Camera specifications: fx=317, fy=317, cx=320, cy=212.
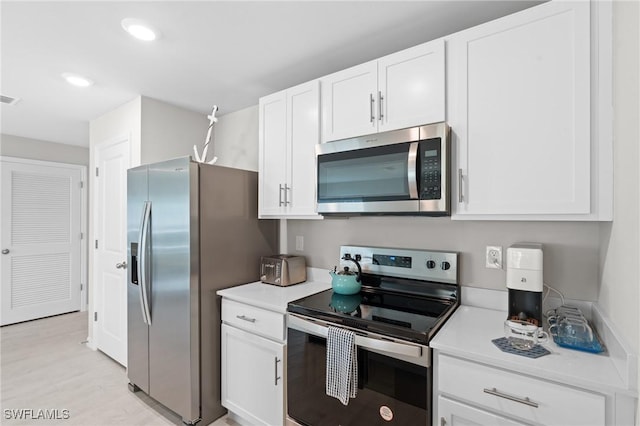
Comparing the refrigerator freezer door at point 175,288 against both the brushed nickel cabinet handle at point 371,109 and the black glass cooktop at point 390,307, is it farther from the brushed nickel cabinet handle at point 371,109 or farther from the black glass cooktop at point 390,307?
the brushed nickel cabinet handle at point 371,109

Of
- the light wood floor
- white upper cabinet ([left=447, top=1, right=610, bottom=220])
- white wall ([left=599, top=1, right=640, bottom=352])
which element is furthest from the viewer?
the light wood floor

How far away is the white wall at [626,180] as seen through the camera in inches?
38.4

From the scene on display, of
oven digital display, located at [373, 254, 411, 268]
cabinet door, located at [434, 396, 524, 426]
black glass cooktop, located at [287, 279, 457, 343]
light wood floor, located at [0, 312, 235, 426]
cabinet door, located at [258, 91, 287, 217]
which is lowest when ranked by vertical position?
light wood floor, located at [0, 312, 235, 426]

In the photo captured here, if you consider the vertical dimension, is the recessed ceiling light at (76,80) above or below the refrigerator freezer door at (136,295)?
above

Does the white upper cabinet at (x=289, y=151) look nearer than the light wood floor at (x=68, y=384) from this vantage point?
Yes

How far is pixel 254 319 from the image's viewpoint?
192cm

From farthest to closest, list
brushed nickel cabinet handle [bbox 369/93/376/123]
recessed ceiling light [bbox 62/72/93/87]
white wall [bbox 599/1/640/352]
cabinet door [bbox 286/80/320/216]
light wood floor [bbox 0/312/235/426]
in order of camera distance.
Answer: recessed ceiling light [bbox 62/72/93/87]
light wood floor [bbox 0/312/235/426]
cabinet door [bbox 286/80/320/216]
brushed nickel cabinet handle [bbox 369/93/376/123]
white wall [bbox 599/1/640/352]

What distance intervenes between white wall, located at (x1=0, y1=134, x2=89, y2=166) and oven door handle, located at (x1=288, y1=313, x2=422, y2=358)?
4579 millimetres

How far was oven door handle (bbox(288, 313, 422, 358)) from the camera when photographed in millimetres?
1334

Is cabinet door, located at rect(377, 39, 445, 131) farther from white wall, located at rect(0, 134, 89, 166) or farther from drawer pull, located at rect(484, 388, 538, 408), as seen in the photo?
white wall, located at rect(0, 134, 89, 166)

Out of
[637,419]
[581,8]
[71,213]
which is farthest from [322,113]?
[71,213]

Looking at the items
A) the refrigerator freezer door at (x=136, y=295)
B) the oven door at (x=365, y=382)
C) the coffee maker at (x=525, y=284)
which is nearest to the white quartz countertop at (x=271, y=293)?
the oven door at (x=365, y=382)

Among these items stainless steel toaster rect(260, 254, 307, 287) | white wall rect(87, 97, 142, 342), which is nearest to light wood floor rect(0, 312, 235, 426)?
white wall rect(87, 97, 142, 342)

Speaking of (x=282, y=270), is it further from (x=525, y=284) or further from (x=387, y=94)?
(x=525, y=284)
